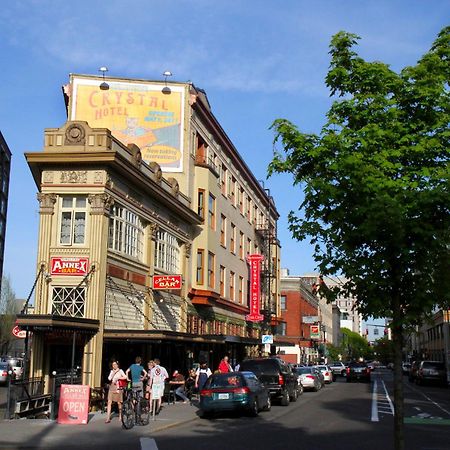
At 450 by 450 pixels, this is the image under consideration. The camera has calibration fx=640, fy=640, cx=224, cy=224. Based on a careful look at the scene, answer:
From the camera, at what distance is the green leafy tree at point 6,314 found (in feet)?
229

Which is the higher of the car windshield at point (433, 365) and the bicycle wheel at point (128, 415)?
the car windshield at point (433, 365)

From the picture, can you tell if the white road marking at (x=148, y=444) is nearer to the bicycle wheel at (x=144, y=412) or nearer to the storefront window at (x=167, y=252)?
the bicycle wheel at (x=144, y=412)

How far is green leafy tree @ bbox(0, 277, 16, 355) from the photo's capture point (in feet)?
229

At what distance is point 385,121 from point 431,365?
41.2 m

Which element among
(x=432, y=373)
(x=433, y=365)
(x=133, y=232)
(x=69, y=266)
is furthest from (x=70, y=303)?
(x=433, y=365)

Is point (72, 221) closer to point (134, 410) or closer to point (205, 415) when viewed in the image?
point (134, 410)

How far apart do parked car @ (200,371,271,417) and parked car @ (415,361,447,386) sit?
2861 cm

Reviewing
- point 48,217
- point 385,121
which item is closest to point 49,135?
point 48,217

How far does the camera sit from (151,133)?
31688 mm

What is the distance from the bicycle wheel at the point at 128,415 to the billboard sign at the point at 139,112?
16.9 metres

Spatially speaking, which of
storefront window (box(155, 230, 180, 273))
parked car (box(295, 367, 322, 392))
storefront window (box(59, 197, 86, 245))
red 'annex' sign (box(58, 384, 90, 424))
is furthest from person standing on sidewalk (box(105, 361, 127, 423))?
parked car (box(295, 367, 322, 392))

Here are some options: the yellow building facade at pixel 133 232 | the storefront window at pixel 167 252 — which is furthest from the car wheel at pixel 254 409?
the storefront window at pixel 167 252

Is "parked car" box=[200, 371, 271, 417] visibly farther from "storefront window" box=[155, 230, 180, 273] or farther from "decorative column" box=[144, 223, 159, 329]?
"storefront window" box=[155, 230, 180, 273]

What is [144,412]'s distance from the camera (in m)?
18.2
